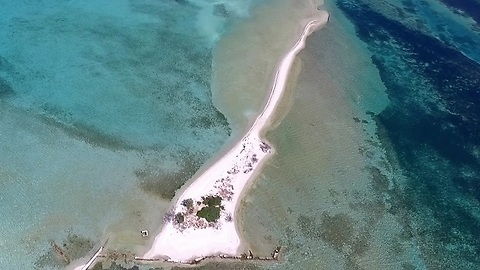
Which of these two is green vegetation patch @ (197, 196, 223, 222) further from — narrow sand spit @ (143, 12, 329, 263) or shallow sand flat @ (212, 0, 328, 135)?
shallow sand flat @ (212, 0, 328, 135)

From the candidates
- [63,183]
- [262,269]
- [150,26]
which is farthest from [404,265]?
[150,26]

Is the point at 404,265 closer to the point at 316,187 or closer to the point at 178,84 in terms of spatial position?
the point at 316,187

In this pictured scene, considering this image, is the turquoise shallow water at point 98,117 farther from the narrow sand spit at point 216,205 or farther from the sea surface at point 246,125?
the narrow sand spit at point 216,205

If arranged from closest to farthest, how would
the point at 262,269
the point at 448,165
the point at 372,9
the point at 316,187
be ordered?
the point at 262,269
the point at 316,187
the point at 448,165
the point at 372,9

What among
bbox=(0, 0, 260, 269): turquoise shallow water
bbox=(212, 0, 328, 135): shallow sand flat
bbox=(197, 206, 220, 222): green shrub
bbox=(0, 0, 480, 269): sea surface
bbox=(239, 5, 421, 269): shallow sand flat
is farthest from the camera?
bbox=(212, 0, 328, 135): shallow sand flat

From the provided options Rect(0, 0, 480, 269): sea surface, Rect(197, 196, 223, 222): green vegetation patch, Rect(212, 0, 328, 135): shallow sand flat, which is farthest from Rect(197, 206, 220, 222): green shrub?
Rect(212, 0, 328, 135): shallow sand flat

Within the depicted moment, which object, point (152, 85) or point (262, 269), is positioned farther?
point (152, 85)
